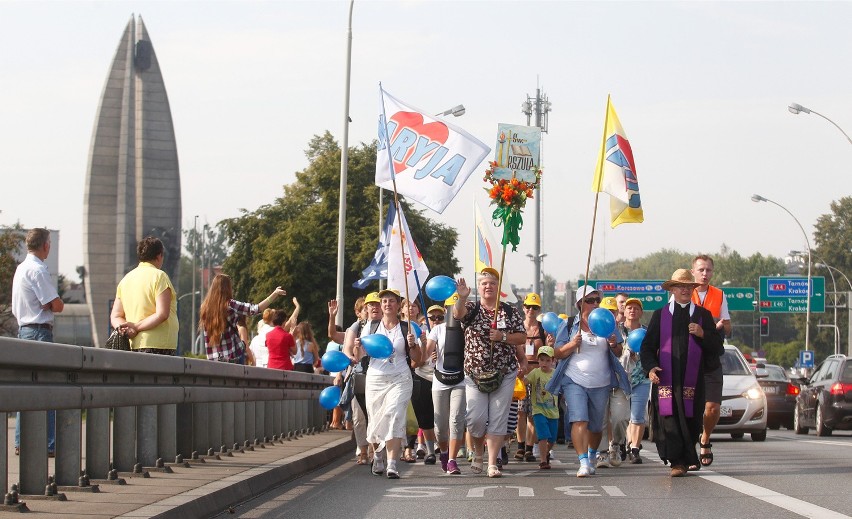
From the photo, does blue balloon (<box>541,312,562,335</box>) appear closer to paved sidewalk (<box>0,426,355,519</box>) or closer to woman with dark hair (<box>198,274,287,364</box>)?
paved sidewalk (<box>0,426,355,519</box>)

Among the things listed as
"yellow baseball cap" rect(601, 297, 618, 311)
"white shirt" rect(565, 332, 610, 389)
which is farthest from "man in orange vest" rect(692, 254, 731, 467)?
"yellow baseball cap" rect(601, 297, 618, 311)

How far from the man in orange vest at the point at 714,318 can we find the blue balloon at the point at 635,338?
3.98 feet

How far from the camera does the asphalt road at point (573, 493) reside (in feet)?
34.2

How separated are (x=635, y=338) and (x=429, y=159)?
3825 millimetres

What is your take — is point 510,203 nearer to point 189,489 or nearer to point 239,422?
point 239,422

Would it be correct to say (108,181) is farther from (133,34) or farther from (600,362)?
(600,362)

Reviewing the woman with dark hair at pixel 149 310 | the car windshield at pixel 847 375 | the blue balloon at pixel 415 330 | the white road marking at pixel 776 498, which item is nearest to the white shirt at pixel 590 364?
the white road marking at pixel 776 498

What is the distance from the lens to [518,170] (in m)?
16.3

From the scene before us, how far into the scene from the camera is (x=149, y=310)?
39.4 feet

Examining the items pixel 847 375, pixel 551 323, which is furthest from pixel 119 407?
pixel 847 375

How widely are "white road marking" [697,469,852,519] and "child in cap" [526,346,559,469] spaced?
7.78 feet

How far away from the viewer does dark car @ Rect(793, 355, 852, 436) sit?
26703 mm

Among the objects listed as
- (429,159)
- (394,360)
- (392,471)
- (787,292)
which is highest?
(429,159)

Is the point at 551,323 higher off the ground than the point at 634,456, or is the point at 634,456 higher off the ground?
the point at 551,323
